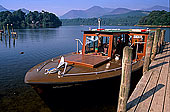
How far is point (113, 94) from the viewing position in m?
9.52

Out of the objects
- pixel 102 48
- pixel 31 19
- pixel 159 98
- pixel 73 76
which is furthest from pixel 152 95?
pixel 31 19

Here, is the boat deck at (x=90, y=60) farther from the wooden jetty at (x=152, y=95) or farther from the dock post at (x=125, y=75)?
the dock post at (x=125, y=75)

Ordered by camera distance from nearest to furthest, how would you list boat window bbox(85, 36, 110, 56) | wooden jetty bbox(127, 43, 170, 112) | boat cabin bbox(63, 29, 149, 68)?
wooden jetty bbox(127, 43, 170, 112) → boat cabin bbox(63, 29, 149, 68) → boat window bbox(85, 36, 110, 56)

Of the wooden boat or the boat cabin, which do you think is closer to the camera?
the wooden boat

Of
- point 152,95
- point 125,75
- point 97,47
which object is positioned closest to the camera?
point 125,75

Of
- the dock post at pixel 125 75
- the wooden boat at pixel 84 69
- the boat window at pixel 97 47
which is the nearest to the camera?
the dock post at pixel 125 75

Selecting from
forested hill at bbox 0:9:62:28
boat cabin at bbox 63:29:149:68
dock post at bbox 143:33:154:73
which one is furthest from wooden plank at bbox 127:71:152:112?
forested hill at bbox 0:9:62:28

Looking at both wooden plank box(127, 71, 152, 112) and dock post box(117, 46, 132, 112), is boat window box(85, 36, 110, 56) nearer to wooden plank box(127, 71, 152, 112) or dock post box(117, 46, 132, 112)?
wooden plank box(127, 71, 152, 112)

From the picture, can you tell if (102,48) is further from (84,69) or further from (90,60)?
(84,69)

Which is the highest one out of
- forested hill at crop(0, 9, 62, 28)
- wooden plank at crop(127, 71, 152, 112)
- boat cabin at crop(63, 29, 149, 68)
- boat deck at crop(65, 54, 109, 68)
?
forested hill at crop(0, 9, 62, 28)

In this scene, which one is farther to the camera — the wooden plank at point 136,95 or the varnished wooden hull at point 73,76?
the varnished wooden hull at point 73,76

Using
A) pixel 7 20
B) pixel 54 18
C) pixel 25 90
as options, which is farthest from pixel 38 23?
pixel 25 90

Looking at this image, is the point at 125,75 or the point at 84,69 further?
the point at 84,69

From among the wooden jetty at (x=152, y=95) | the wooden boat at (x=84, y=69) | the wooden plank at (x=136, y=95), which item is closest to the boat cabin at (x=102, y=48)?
the wooden boat at (x=84, y=69)
